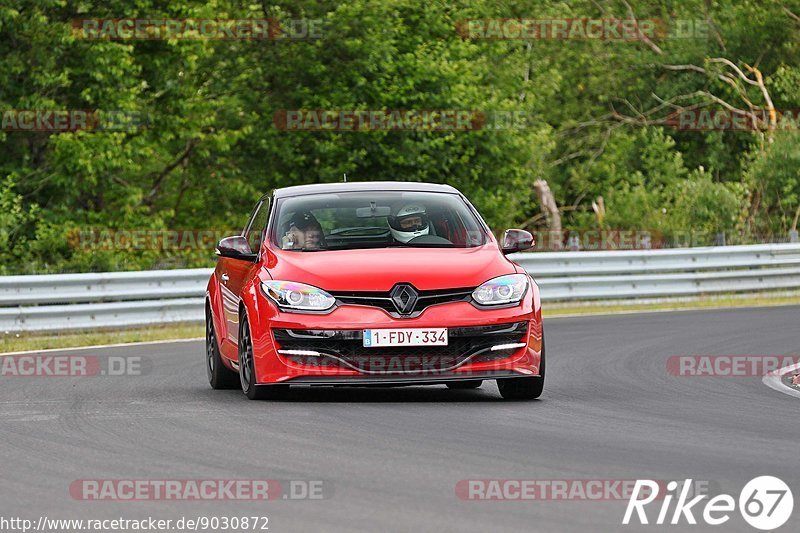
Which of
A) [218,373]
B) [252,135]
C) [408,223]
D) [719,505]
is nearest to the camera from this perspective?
[719,505]

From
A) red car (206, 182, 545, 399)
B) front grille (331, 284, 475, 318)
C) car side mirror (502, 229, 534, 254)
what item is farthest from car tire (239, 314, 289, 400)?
car side mirror (502, 229, 534, 254)

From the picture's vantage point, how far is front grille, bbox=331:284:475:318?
11141mm

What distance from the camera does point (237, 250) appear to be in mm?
12234

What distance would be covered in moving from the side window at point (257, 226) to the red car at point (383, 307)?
35 cm

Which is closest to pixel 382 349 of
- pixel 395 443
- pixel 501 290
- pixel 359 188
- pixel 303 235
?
pixel 501 290

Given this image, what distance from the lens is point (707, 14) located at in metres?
52.2

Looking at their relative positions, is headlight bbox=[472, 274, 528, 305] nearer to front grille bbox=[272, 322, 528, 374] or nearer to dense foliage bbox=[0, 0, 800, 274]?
front grille bbox=[272, 322, 528, 374]

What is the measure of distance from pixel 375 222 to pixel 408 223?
0.24 meters

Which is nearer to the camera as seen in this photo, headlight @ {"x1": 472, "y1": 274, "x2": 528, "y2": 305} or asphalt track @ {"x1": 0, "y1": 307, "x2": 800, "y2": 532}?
asphalt track @ {"x1": 0, "y1": 307, "x2": 800, "y2": 532}

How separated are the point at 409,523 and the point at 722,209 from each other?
30.5 m

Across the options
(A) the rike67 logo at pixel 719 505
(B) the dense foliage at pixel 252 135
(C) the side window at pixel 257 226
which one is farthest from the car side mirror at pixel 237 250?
(B) the dense foliage at pixel 252 135

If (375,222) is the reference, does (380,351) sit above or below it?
below

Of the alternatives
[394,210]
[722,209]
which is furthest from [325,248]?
[722,209]

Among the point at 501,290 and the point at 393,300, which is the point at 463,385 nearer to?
the point at 501,290
